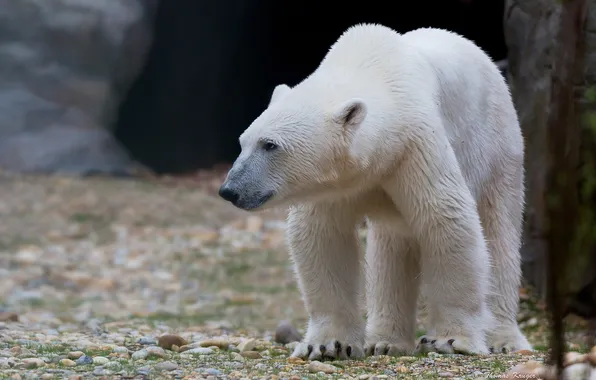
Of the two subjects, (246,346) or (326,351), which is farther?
(246,346)

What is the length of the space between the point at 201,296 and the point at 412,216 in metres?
3.47

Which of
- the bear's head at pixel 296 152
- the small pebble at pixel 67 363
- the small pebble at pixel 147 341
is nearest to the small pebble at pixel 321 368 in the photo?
the bear's head at pixel 296 152

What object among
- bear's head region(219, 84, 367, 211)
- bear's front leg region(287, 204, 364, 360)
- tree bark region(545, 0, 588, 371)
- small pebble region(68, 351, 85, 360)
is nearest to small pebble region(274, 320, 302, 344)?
bear's front leg region(287, 204, 364, 360)

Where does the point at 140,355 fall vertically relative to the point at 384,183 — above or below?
below

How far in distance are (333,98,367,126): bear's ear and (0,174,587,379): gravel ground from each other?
2.53 feet

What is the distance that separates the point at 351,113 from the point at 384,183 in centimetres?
32

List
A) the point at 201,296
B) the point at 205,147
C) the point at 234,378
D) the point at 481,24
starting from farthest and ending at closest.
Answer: the point at 205,147 → the point at 481,24 → the point at 201,296 → the point at 234,378

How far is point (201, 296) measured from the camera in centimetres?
639

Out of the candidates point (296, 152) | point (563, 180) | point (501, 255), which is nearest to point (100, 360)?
point (296, 152)

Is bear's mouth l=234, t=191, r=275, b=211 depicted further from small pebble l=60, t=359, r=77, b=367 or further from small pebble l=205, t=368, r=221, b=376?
small pebble l=60, t=359, r=77, b=367

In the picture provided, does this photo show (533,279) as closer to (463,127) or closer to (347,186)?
(463,127)

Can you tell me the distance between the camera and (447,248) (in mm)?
3150

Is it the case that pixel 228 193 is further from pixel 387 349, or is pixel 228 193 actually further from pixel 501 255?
pixel 501 255

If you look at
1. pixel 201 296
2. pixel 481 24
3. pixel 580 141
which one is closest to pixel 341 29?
pixel 481 24
